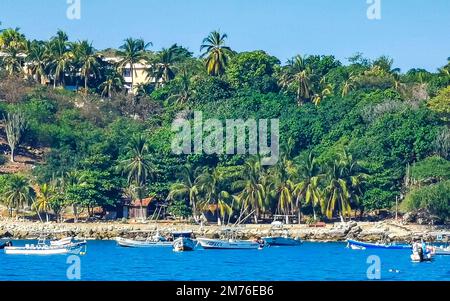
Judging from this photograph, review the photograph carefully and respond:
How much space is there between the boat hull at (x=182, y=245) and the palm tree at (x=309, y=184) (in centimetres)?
1095

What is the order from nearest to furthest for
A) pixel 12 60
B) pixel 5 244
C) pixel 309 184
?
pixel 5 244
pixel 309 184
pixel 12 60

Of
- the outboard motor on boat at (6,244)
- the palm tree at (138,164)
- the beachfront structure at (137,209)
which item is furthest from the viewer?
the beachfront structure at (137,209)

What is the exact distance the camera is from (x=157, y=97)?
368 ft

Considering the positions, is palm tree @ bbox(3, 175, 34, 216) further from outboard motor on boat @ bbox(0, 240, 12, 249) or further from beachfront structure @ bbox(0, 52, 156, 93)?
beachfront structure @ bbox(0, 52, 156, 93)

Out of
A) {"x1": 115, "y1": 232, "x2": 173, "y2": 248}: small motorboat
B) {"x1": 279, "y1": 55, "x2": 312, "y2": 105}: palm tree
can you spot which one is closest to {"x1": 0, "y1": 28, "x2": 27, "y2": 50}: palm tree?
{"x1": 279, "y1": 55, "x2": 312, "y2": 105}: palm tree

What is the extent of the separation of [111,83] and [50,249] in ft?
136

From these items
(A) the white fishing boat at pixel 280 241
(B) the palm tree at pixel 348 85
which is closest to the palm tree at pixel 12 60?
(B) the palm tree at pixel 348 85

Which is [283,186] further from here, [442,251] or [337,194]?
[442,251]

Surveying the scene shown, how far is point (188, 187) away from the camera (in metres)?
89.0

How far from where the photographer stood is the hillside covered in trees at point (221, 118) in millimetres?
88625

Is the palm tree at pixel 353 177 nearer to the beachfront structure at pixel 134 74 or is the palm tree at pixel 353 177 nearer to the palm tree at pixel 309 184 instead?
the palm tree at pixel 309 184

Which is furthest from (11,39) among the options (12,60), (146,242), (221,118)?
Answer: (146,242)

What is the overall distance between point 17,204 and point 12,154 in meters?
10.7

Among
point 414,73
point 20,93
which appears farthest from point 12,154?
point 414,73
